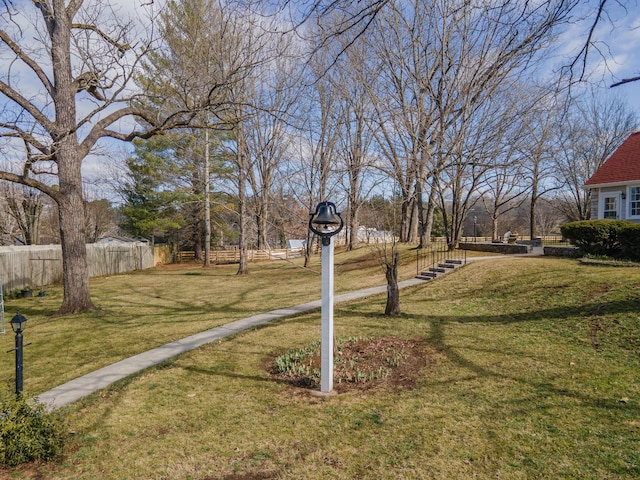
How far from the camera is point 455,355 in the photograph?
17.8 ft

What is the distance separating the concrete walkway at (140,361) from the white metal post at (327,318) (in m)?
2.67

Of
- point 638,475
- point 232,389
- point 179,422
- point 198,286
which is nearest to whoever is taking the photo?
point 638,475

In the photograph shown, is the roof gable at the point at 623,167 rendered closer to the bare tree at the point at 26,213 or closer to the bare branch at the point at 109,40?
the bare branch at the point at 109,40

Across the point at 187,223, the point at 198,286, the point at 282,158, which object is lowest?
the point at 198,286

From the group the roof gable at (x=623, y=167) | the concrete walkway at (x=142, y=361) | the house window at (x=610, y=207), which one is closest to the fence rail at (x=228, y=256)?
the house window at (x=610, y=207)

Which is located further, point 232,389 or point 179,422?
point 232,389

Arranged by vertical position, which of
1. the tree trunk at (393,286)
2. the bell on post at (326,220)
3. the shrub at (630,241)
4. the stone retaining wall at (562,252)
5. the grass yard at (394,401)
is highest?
the bell on post at (326,220)

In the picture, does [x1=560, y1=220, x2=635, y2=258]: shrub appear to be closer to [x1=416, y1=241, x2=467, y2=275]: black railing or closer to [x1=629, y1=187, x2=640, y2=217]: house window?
[x1=416, y1=241, x2=467, y2=275]: black railing

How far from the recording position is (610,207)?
1636 cm

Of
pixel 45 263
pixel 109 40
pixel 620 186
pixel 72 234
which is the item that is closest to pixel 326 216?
pixel 109 40

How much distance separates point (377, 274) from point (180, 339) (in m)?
9.66

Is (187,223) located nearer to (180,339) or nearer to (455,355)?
(180,339)

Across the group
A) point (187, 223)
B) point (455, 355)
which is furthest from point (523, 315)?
point (187, 223)

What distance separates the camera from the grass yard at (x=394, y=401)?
2.96m
